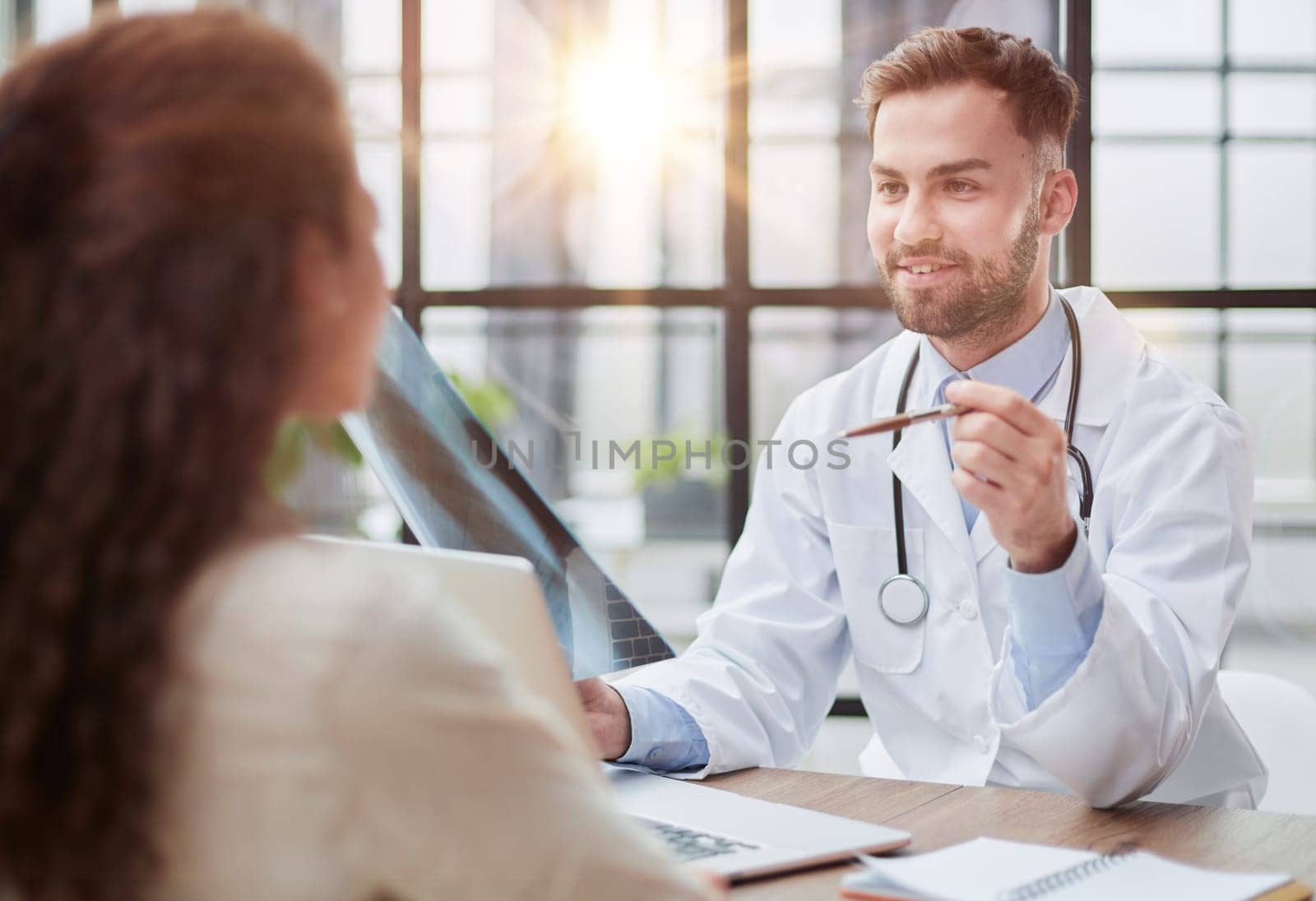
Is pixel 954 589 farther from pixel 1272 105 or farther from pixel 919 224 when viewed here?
pixel 1272 105

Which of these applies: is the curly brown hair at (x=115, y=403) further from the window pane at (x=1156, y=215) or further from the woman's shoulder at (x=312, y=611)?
the window pane at (x=1156, y=215)

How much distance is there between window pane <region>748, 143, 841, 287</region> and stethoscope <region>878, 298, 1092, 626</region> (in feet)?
3.04

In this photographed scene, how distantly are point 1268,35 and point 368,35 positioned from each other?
2089mm

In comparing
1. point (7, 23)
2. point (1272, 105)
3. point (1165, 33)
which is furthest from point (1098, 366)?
point (7, 23)

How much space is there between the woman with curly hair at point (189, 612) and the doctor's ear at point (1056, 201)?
1519mm

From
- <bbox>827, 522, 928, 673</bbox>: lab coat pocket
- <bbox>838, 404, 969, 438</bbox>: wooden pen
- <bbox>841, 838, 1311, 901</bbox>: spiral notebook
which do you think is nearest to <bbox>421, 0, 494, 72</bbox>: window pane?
<bbox>827, 522, 928, 673</bbox>: lab coat pocket

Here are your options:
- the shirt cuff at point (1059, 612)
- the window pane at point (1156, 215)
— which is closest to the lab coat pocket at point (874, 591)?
the shirt cuff at point (1059, 612)

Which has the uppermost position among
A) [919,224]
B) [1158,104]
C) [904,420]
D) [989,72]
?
[1158,104]

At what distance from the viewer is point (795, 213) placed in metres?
2.64

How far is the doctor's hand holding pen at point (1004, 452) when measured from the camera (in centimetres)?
112

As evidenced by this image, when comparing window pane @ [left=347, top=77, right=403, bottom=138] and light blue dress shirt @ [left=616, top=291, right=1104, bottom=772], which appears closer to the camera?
light blue dress shirt @ [left=616, top=291, right=1104, bottom=772]

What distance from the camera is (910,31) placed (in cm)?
253

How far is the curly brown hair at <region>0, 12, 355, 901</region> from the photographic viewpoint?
52 cm

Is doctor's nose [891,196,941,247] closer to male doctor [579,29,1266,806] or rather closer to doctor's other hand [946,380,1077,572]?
male doctor [579,29,1266,806]
